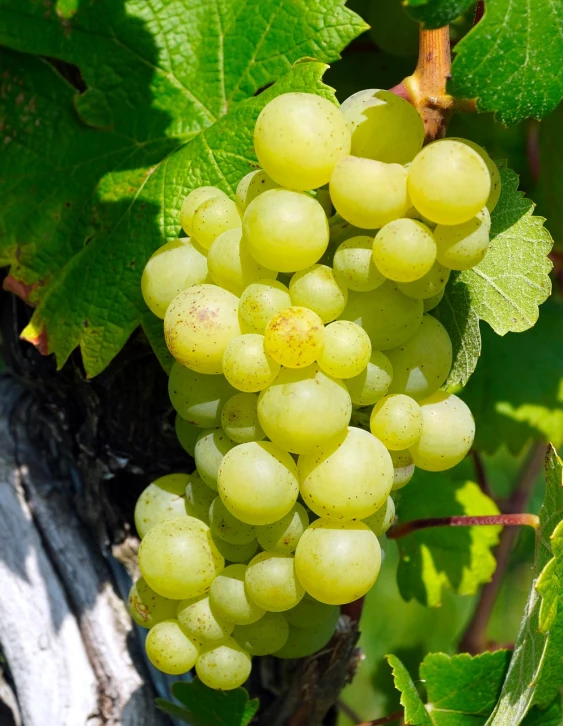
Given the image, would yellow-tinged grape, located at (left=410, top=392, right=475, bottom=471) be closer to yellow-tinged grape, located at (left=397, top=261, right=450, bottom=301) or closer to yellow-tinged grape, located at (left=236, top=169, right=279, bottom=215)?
yellow-tinged grape, located at (left=397, top=261, right=450, bottom=301)

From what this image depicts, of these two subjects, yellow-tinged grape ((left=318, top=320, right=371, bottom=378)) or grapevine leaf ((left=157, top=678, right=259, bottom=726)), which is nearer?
yellow-tinged grape ((left=318, top=320, right=371, bottom=378))

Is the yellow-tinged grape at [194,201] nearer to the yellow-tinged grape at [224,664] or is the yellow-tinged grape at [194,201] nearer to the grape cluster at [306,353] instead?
the grape cluster at [306,353]

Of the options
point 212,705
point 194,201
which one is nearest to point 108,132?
A: point 194,201

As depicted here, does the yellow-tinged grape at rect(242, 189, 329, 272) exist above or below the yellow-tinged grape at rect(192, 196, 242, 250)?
above

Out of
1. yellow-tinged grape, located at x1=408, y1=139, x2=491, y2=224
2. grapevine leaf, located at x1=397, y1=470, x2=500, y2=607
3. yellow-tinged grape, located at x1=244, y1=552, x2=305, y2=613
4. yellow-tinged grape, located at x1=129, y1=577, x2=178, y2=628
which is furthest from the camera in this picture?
grapevine leaf, located at x1=397, y1=470, x2=500, y2=607

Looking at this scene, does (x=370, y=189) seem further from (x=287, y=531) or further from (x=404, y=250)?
(x=287, y=531)

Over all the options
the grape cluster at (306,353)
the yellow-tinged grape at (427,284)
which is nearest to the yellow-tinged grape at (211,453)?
the grape cluster at (306,353)

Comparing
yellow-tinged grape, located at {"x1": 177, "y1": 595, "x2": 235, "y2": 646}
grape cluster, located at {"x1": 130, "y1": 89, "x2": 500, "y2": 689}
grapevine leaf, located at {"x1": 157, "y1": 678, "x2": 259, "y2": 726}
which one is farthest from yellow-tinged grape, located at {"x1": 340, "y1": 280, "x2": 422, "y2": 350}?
grapevine leaf, located at {"x1": 157, "y1": 678, "x2": 259, "y2": 726}
